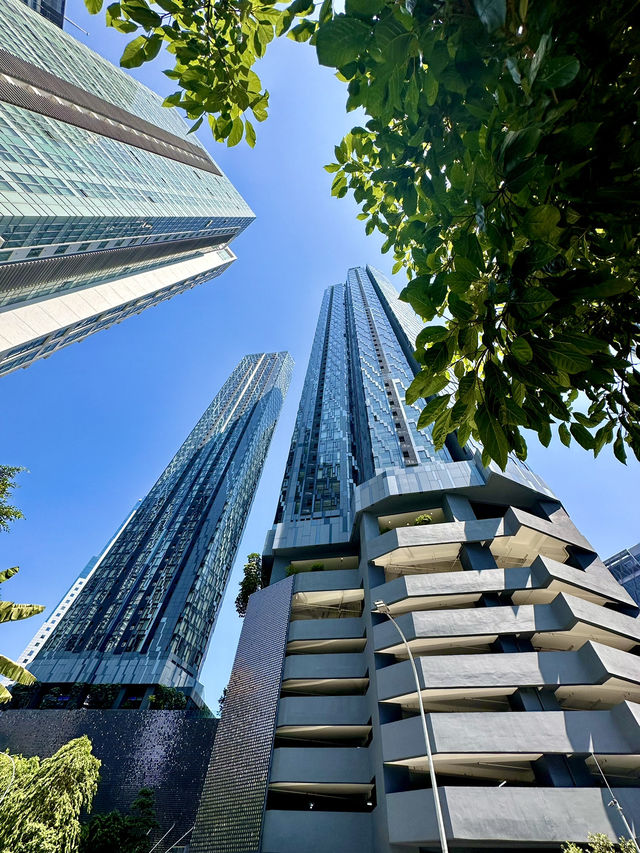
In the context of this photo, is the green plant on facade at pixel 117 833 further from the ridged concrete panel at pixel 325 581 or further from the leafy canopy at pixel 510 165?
the leafy canopy at pixel 510 165

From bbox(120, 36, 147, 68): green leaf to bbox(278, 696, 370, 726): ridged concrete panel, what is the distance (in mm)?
23641

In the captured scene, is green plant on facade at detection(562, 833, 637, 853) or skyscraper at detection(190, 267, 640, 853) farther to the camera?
skyscraper at detection(190, 267, 640, 853)

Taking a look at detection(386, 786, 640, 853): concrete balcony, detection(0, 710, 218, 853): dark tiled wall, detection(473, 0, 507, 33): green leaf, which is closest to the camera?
detection(473, 0, 507, 33): green leaf

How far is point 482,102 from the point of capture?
246cm

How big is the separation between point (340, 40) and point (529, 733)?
20325 millimetres

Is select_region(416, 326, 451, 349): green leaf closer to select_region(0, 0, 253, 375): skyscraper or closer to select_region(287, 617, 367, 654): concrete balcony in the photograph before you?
select_region(287, 617, 367, 654): concrete balcony

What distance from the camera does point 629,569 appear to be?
4722 cm

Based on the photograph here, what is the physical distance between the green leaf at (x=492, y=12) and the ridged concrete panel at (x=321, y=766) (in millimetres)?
23563

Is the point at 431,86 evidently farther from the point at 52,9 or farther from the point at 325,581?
the point at 52,9

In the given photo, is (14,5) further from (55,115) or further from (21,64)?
(55,115)

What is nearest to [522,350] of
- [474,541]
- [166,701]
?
[474,541]

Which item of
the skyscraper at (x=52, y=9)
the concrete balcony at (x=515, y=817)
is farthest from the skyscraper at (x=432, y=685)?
the skyscraper at (x=52, y=9)

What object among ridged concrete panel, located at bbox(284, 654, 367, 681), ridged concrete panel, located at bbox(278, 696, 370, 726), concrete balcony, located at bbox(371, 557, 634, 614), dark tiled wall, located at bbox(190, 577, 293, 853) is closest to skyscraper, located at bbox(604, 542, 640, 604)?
concrete balcony, located at bbox(371, 557, 634, 614)

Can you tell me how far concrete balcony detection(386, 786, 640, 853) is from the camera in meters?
12.8
